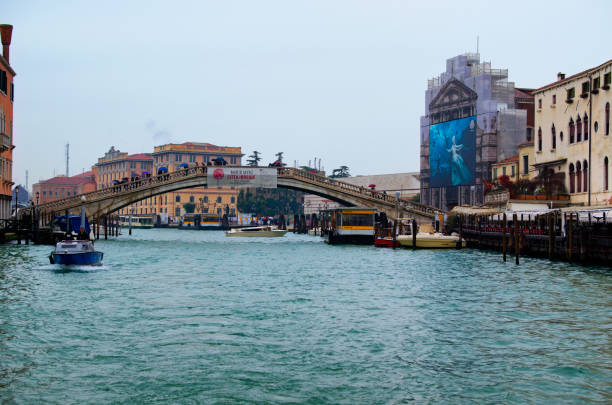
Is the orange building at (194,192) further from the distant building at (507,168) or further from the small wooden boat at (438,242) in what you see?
the small wooden boat at (438,242)

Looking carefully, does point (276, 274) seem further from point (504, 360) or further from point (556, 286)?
point (504, 360)

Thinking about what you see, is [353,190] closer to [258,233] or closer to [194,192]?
[258,233]

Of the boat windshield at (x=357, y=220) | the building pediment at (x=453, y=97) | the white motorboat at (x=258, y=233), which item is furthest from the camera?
the white motorboat at (x=258, y=233)

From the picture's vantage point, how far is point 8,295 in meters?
21.7

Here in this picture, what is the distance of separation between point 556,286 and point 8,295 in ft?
55.9

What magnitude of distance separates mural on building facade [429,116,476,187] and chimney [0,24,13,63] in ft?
151

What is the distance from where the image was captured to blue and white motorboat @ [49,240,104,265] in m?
29.2

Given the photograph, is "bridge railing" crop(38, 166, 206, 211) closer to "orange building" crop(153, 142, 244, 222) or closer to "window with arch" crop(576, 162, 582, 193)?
"window with arch" crop(576, 162, 582, 193)

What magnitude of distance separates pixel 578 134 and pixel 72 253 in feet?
103

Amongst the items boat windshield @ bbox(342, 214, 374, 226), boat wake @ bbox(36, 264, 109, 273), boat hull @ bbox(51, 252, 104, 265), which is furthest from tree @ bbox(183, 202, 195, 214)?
boat hull @ bbox(51, 252, 104, 265)

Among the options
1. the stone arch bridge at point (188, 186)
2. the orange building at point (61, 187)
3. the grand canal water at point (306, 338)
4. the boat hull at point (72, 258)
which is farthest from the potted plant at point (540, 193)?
the orange building at point (61, 187)

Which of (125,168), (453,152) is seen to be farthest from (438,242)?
(125,168)

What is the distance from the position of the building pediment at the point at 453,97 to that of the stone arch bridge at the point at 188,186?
24.3 metres

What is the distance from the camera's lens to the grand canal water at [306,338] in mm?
11547
